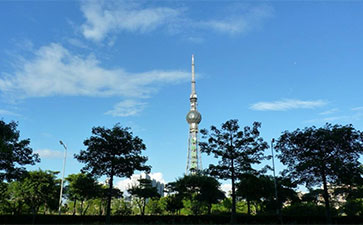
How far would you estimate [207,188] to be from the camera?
178ft

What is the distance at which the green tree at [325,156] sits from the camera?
116ft

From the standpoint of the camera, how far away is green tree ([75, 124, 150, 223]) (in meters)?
38.6

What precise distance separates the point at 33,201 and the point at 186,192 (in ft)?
86.5

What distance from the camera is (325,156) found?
122ft

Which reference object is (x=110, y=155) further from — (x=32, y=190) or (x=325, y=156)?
(x=325, y=156)

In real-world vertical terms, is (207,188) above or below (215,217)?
above

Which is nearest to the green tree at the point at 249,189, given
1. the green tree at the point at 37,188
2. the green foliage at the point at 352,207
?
the green foliage at the point at 352,207

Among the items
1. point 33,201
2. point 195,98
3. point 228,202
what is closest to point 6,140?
point 33,201

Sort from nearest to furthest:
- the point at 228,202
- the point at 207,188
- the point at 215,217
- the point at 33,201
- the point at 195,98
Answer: the point at 215,217
the point at 33,201
the point at 207,188
the point at 228,202
the point at 195,98

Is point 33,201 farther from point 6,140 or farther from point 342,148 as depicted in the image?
point 342,148

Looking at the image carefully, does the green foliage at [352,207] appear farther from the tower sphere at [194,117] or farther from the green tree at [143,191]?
the tower sphere at [194,117]

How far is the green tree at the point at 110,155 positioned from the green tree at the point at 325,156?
20059 millimetres

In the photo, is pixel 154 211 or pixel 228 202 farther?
pixel 154 211

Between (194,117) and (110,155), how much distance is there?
362 feet
